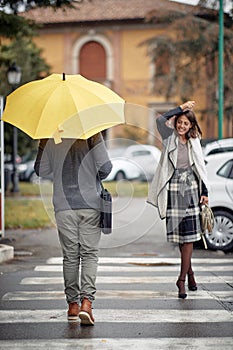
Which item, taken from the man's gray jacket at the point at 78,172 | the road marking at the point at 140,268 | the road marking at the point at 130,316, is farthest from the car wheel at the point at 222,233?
the man's gray jacket at the point at 78,172

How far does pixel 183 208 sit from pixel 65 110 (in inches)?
73.8

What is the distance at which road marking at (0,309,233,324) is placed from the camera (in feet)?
23.6

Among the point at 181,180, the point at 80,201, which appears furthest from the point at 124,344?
the point at 181,180

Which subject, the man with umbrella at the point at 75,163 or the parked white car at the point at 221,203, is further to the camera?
the parked white car at the point at 221,203

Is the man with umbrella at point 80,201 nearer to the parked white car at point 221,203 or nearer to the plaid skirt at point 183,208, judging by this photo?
the plaid skirt at point 183,208

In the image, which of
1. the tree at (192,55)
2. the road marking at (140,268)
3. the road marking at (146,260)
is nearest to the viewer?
the road marking at (140,268)

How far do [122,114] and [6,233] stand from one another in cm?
843

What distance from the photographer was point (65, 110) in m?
7.06

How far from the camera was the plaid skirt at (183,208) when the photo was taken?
8.20 metres

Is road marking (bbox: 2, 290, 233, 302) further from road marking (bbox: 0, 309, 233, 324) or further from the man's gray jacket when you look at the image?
the man's gray jacket

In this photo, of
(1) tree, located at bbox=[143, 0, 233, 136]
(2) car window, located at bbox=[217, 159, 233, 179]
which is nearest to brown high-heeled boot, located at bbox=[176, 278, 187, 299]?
(2) car window, located at bbox=[217, 159, 233, 179]

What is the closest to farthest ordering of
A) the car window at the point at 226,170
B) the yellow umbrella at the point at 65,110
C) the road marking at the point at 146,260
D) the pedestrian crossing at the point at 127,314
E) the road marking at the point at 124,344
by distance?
the road marking at the point at 124,344 → the pedestrian crossing at the point at 127,314 → the yellow umbrella at the point at 65,110 → the road marking at the point at 146,260 → the car window at the point at 226,170

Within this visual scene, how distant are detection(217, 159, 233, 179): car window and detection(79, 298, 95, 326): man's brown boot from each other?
20.1 feet

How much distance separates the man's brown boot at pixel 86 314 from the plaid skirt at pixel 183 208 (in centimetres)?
167
